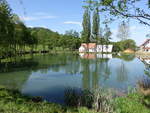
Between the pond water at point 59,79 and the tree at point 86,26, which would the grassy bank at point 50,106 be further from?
the tree at point 86,26

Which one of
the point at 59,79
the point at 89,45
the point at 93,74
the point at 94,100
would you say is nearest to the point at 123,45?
the point at 89,45

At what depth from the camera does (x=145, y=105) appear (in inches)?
333

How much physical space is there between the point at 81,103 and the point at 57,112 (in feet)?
8.55

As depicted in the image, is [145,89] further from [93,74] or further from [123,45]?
[123,45]

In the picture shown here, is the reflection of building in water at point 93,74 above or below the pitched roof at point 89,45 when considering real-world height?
below

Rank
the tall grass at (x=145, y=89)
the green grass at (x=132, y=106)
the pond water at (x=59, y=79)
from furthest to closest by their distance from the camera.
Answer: the pond water at (x=59, y=79) → the tall grass at (x=145, y=89) → the green grass at (x=132, y=106)

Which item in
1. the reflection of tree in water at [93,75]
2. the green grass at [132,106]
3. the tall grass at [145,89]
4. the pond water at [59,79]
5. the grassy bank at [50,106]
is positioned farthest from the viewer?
the reflection of tree in water at [93,75]

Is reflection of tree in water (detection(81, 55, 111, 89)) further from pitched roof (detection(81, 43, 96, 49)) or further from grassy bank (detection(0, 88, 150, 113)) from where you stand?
pitched roof (detection(81, 43, 96, 49))

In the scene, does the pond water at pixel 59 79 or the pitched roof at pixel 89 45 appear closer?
the pond water at pixel 59 79

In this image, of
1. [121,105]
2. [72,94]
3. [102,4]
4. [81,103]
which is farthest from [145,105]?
[102,4]

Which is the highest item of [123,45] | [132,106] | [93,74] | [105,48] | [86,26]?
[86,26]

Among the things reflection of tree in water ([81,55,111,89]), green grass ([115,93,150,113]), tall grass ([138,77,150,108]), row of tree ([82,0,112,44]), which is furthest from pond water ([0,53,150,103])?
row of tree ([82,0,112,44])

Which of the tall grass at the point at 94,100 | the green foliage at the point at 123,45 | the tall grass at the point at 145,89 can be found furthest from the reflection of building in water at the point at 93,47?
the tall grass at the point at 94,100

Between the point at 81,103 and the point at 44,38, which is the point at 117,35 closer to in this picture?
the point at 44,38
